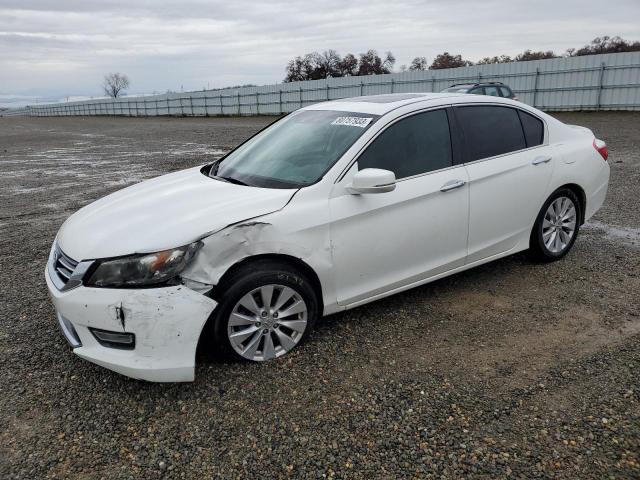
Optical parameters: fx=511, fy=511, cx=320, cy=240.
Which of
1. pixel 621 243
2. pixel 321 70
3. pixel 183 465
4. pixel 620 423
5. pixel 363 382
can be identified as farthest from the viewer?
pixel 321 70

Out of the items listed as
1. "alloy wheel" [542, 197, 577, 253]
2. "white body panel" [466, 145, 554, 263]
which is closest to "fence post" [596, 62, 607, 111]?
"alloy wheel" [542, 197, 577, 253]

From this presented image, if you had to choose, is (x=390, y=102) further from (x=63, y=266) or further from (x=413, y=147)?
(x=63, y=266)

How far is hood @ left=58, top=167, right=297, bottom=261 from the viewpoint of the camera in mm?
2912

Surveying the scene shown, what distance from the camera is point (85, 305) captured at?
282 centimetres

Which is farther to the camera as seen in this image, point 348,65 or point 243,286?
point 348,65

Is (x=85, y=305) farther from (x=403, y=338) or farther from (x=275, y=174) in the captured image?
(x=403, y=338)

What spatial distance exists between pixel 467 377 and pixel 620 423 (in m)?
0.80

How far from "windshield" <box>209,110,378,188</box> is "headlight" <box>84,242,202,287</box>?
0.91 meters

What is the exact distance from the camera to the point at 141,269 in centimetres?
282

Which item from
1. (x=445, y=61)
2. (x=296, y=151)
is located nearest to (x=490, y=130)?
(x=296, y=151)

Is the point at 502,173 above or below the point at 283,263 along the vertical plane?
above

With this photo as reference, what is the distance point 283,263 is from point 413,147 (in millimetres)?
1365

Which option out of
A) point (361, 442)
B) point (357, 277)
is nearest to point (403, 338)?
point (357, 277)

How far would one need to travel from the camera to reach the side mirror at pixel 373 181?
324 centimetres
